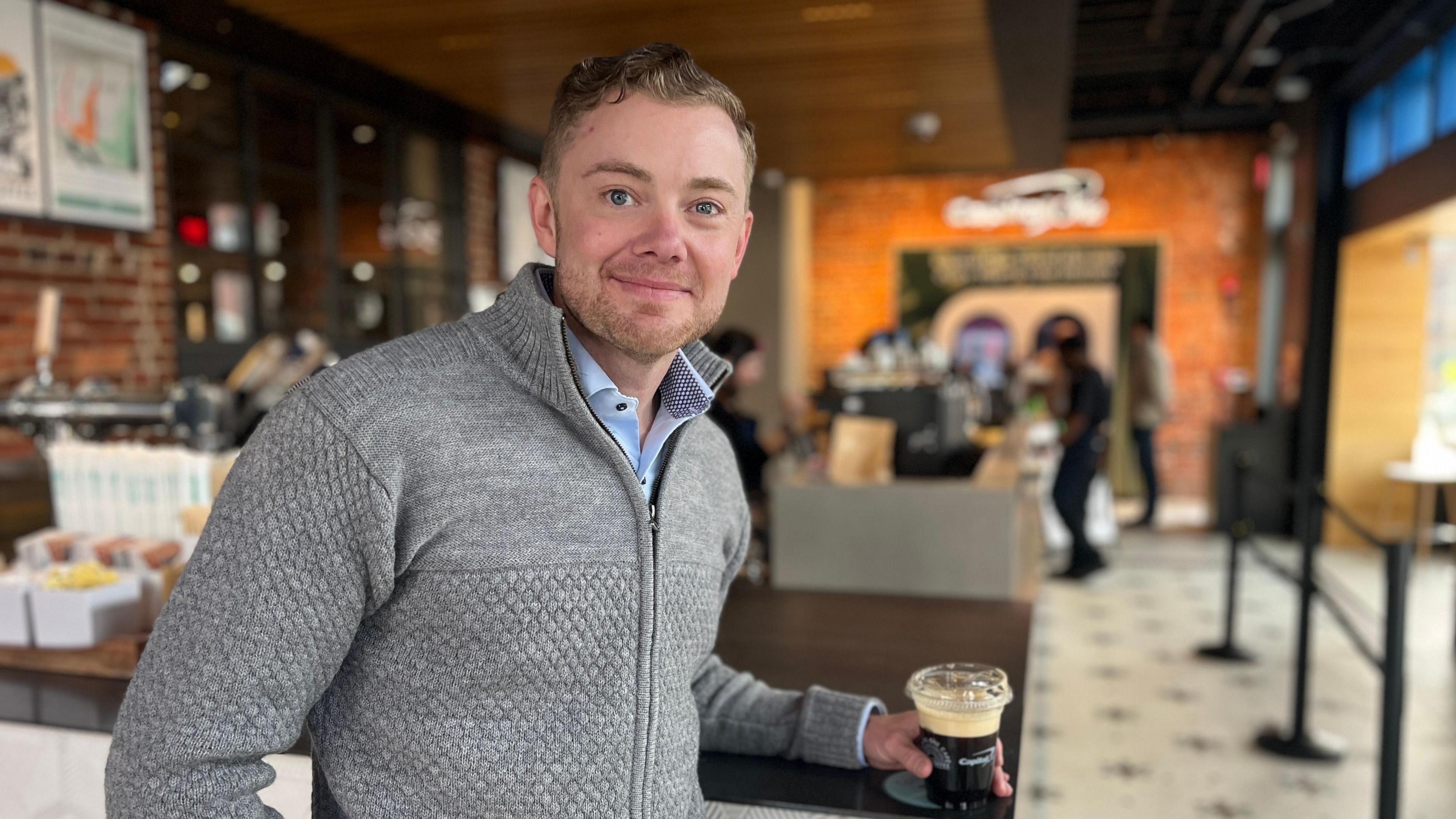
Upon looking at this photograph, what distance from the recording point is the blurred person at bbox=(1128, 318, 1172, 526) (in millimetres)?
8188

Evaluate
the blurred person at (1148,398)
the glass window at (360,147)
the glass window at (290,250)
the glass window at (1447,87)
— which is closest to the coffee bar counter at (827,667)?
the glass window at (290,250)

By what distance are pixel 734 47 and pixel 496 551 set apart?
3590 millimetres

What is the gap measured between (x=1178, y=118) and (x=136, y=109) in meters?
8.22

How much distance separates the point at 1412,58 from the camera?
6324 millimetres

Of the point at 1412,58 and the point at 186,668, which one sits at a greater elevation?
the point at 1412,58

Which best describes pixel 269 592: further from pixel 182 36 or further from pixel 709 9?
pixel 182 36

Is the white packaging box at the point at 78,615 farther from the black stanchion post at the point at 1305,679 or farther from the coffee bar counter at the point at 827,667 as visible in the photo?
the black stanchion post at the point at 1305,679

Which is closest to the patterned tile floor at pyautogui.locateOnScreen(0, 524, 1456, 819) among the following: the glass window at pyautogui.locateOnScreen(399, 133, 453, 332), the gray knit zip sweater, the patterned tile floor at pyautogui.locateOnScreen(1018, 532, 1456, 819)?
the patterned tile floor at pyautogui.locateOnScreen(1018, 532, 1456, 819)

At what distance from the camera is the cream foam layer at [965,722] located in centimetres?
121

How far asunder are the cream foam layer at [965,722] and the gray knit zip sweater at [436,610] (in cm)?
32

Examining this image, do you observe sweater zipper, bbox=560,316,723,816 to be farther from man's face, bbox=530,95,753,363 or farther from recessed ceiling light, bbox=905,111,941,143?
recessed ceiling light, bbox=905,111,941,143

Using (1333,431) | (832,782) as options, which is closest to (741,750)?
(832,782)

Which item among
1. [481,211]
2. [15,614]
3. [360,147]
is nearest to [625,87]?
[15,614]

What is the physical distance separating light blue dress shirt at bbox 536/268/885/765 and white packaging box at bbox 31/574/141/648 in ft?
3.68
